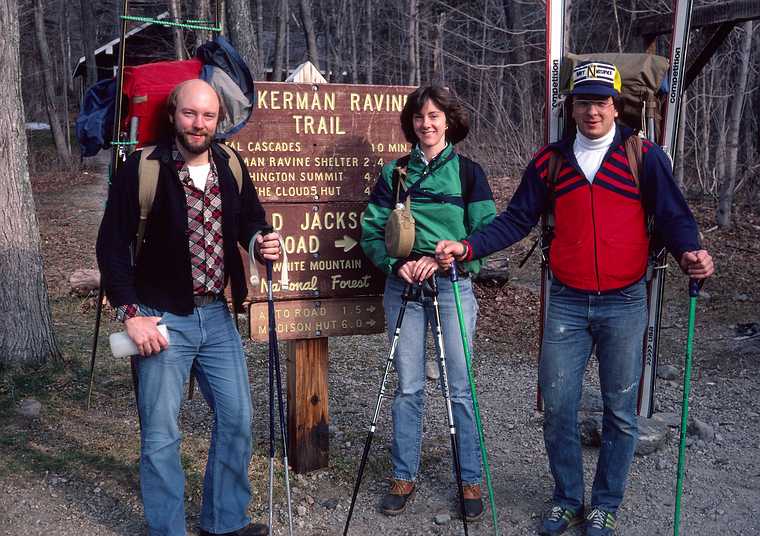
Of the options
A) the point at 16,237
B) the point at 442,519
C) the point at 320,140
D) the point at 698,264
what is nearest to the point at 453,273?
the point at 698,264

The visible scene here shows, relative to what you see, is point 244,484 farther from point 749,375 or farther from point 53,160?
point 53,160

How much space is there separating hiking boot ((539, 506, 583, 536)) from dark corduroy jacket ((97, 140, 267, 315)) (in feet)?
6.74

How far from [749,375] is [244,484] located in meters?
4.68

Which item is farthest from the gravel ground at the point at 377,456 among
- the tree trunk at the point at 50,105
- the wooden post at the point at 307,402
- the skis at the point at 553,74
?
the tree trunk at the point at 50,105

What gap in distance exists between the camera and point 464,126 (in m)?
4.07

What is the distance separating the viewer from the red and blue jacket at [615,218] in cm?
354

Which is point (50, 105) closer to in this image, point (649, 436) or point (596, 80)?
point (649, 436)

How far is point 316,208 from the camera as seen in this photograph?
14.9 feet

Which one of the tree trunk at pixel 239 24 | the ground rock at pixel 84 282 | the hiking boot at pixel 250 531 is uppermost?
the tree trunk at pixel 239 24

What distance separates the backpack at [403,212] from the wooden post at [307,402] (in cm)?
104

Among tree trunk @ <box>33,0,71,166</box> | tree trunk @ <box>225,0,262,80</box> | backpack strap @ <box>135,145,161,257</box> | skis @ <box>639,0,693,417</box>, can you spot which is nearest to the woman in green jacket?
backpack strap @ <box>135,145,161,257</box>

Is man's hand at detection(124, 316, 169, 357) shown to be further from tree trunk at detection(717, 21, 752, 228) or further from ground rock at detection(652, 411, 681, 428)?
tree trunk at detection(717, 21, 752, 228)

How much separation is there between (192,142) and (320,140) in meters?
1.19

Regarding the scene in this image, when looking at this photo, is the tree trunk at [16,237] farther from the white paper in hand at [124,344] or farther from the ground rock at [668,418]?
the ground rock at [668,418]
